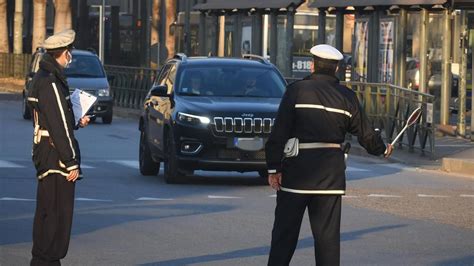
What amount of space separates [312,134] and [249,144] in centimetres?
919

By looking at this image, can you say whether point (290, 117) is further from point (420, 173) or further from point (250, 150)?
point (420, 173)

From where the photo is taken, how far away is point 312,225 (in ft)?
30.4

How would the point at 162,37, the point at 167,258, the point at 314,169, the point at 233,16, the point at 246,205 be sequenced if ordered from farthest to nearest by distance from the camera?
the point at 162,37, the point at 233,16, the point at 246,205, the point at 167,258, the point at 314,169

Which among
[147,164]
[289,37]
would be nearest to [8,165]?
[147,164]

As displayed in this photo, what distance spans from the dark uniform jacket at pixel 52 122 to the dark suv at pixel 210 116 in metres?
8.79

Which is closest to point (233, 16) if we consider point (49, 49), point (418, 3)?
point (418, 3)

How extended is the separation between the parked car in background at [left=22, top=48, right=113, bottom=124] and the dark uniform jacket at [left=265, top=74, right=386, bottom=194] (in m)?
23.8

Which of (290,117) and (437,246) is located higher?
(290,117)

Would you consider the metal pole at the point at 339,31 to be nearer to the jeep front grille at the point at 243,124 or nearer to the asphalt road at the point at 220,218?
the asphalt road at the point at 220,218

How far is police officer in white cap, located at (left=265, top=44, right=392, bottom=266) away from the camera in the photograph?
30.2 ft

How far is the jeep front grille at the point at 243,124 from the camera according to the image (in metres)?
18.3

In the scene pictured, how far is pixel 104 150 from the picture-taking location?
A: 2536 cm

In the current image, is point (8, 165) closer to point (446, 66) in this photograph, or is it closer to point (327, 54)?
point (446, 66)

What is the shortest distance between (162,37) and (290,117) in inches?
2275
